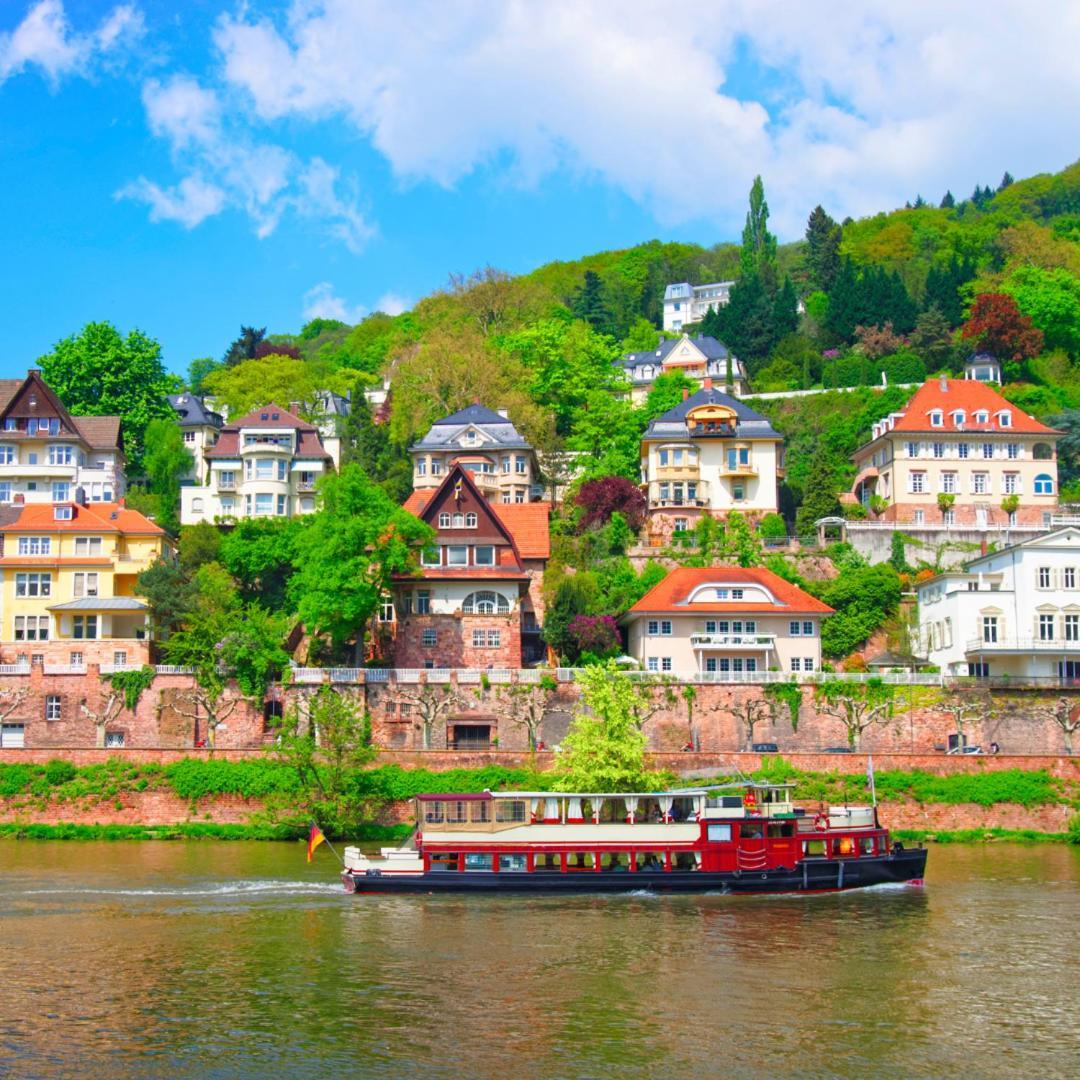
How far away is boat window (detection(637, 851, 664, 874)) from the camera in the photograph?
50.7 meters

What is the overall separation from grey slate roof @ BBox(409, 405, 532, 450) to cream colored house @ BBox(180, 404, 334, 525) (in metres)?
7.32

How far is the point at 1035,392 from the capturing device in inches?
4190

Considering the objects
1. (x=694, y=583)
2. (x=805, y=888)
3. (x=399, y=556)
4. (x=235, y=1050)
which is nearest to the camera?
(x=235, y=1050)

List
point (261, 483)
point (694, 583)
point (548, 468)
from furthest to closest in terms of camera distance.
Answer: point (548, 468), point (261, 483), point (694, 583)

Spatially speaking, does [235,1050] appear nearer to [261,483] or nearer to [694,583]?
[694,583]

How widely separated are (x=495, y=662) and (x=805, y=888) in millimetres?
27516

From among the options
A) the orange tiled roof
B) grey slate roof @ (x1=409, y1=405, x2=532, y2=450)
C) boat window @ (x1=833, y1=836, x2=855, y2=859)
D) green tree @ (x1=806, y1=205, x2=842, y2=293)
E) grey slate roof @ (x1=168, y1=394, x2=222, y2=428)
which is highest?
green tree @ (x1=806, y1=205, x2=842, y2=293)

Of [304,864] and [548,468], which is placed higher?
[548,468]

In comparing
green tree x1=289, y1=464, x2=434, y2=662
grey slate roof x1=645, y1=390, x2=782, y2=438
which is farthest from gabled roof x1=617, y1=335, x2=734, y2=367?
green tree x1=289, y1=464, x2=434, y2=662

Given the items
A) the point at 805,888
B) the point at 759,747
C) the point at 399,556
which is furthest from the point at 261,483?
the point at 805,888

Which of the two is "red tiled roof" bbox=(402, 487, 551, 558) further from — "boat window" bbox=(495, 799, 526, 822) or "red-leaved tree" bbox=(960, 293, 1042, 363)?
"red-leaved tree" bbox=(960, 293, 1042, 363)

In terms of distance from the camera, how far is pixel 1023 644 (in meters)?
73.1

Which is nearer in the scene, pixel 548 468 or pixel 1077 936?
pixel 1077 936

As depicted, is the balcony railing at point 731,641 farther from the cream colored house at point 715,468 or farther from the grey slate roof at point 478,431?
the grey slate roof at point 478,431
